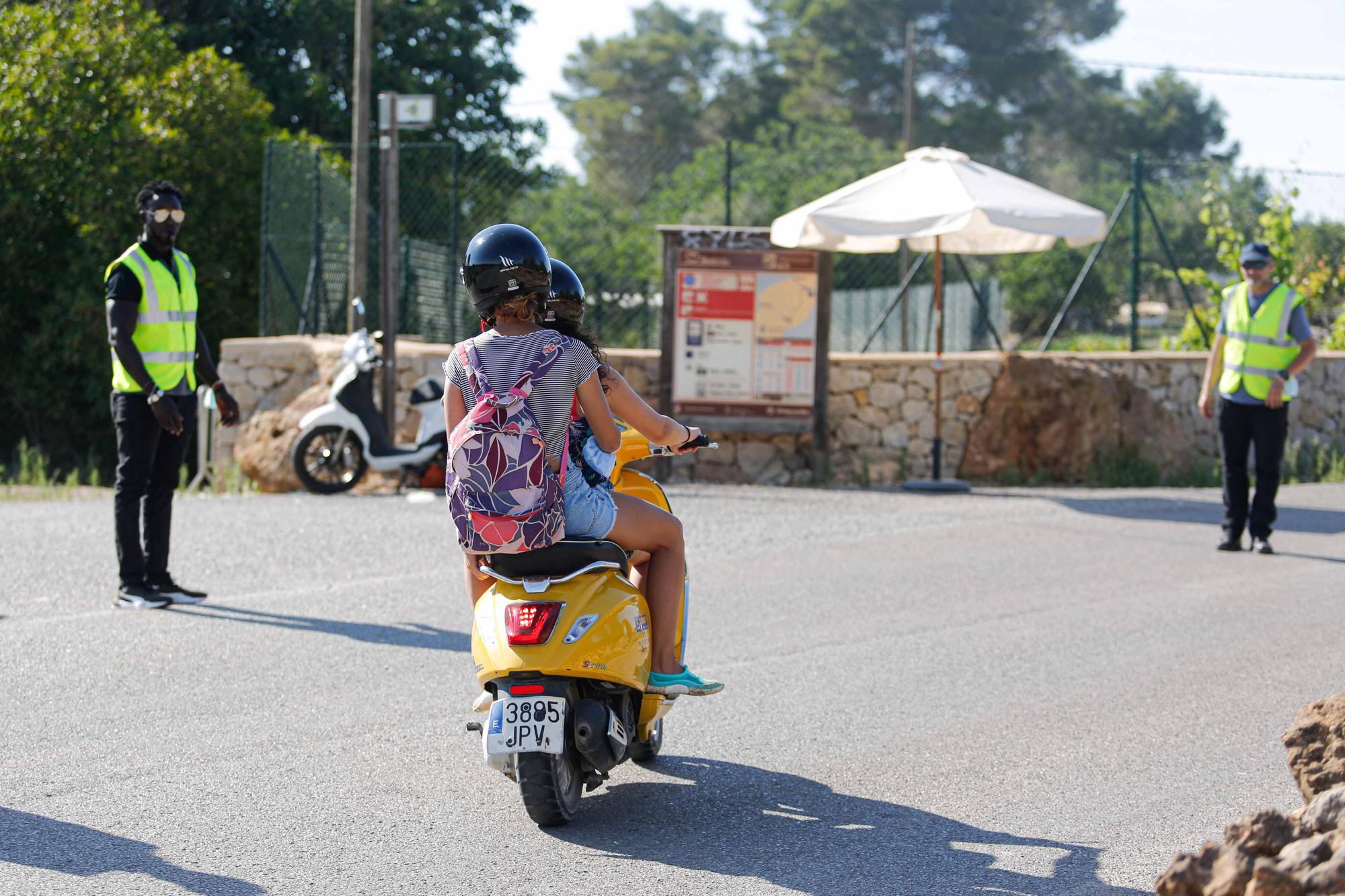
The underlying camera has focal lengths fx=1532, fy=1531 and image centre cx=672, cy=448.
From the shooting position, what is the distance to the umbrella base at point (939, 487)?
12391mm

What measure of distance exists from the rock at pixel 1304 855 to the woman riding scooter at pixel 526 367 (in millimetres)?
1980

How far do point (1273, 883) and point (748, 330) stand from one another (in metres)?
10.3

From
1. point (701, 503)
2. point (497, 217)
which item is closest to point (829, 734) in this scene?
point (701, 503)

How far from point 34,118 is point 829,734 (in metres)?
17.0

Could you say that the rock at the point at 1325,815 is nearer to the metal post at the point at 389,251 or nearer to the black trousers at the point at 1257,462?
the black trousers at the point at 1257,462

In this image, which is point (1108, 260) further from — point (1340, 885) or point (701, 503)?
point (1340, 885)

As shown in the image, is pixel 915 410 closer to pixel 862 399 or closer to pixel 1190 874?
pixel 862 399

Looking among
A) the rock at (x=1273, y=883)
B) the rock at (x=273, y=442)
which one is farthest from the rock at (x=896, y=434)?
the rock at (x=1273, y=883)

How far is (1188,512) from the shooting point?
36.4 ft

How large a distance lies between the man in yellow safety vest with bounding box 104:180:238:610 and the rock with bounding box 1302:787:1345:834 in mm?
5426

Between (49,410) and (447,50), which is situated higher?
(447,50)

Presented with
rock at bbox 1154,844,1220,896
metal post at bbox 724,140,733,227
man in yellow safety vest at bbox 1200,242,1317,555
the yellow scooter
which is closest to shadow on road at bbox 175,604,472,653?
the yellow scooter

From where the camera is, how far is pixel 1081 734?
17.4 ft

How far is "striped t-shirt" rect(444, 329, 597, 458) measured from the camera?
13.8 ft
